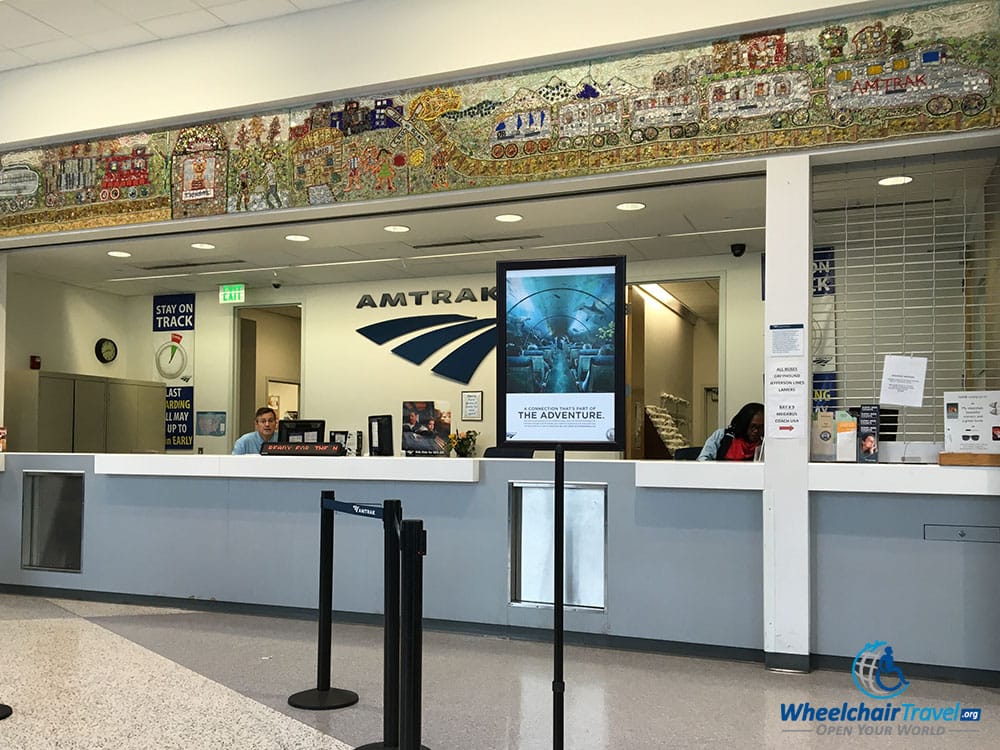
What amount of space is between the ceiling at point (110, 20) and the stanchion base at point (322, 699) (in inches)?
171

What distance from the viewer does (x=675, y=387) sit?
13.7 m

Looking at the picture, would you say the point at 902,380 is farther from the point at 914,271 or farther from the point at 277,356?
the point at 277,356

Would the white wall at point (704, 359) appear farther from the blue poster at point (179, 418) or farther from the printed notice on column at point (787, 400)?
the printed notice on column at point (787, 400)

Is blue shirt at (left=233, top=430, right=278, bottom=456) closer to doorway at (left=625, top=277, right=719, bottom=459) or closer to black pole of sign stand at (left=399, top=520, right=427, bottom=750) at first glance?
doorway at (left=625, top=277, right=719, bottom=459)

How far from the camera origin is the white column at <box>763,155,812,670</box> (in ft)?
16.8

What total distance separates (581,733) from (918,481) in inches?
90.2

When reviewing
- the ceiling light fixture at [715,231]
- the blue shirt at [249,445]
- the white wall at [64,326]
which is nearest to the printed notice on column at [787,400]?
Answer: the ceiling light fixture at [715,231]

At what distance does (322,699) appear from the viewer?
14.3 ft

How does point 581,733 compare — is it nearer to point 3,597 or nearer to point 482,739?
point 482,739

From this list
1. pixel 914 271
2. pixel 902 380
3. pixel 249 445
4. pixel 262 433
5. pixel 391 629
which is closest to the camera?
pixel 391 629

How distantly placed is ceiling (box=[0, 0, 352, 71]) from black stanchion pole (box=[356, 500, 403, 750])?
404 cm

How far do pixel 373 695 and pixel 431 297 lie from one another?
5873 millimetres

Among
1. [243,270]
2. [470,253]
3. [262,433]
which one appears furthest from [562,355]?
[243,270]

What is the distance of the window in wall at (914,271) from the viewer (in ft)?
17.9
